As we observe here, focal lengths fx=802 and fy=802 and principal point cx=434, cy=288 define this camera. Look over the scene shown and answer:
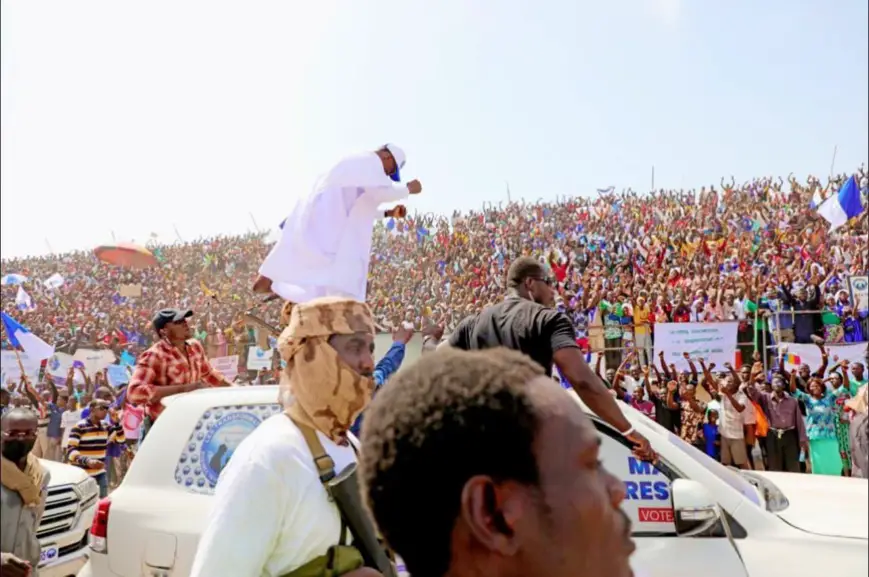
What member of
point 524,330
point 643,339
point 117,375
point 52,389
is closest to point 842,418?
point 643,339

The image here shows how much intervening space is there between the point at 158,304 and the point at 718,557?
19672 millimetres

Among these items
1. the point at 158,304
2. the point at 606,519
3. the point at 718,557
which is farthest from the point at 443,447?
the point at 158,304

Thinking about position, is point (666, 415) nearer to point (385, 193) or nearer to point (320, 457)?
point (385, 193)

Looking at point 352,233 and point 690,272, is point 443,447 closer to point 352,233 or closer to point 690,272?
point 352,233

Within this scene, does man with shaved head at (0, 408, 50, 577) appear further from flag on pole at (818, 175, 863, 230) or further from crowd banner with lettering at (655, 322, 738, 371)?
flag on pole at (818, 175, 863, 230)

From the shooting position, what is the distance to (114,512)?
3.36 m

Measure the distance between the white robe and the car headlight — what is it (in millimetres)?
3776

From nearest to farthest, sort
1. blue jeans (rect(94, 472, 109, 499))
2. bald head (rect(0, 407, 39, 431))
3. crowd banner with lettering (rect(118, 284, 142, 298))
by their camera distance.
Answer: bald head (rect(0, 407, 39, 431)) → blue jeans (rect(94, 472, 109, 499)) → crowd banner with lettering (rect(118, 284, 142, 298))

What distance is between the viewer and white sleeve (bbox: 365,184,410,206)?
2.90m

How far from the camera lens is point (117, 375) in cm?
1286

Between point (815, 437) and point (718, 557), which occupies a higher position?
point (718, 557)

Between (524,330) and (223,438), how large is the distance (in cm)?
139

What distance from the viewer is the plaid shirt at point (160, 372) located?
14.3 feet

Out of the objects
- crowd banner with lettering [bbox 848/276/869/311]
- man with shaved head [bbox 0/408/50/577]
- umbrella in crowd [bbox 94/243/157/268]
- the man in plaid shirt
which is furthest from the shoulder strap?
crowd banner with lettering [bbox 848/276/869/311]
